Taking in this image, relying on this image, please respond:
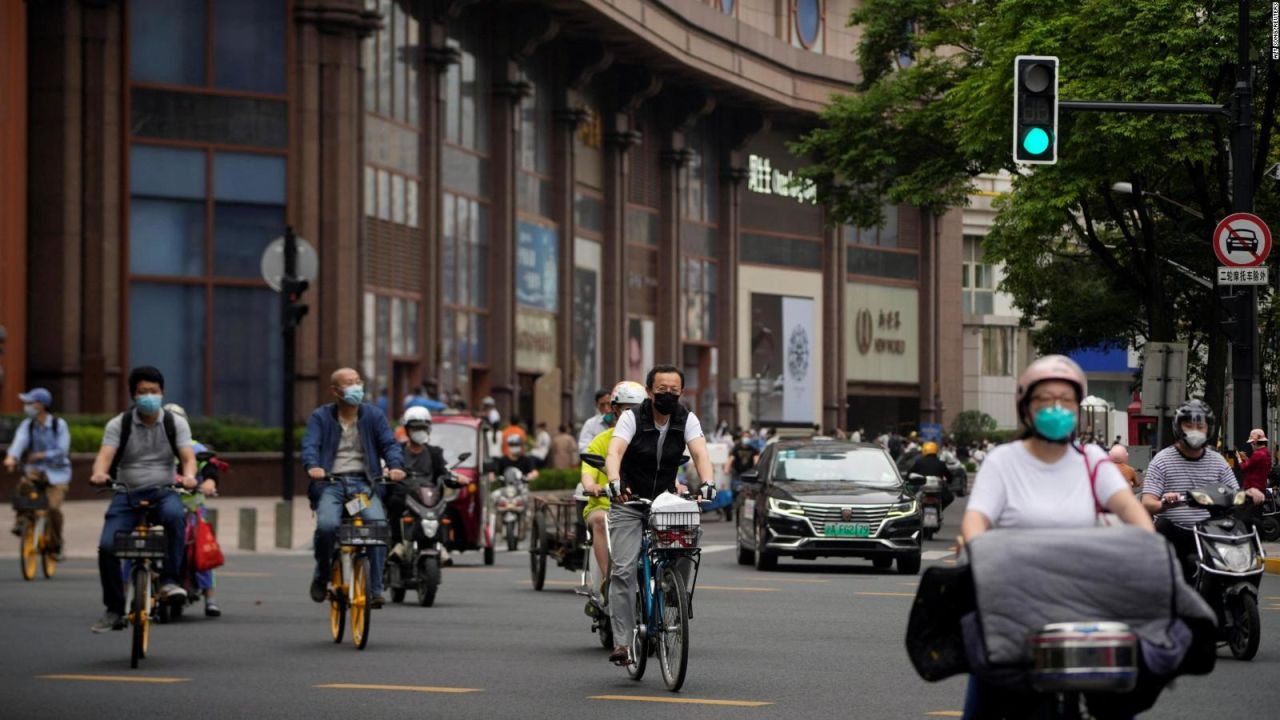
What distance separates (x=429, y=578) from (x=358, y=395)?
4.18 meters

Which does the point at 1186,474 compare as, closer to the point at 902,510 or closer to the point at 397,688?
the point at 397,688

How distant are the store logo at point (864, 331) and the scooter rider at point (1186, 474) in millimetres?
69540

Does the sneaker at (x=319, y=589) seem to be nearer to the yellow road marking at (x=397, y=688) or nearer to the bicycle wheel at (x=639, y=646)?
the yellow road marking at (x=397, y=688)

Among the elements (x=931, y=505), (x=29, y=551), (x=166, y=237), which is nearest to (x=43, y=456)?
(x=29, y=551)

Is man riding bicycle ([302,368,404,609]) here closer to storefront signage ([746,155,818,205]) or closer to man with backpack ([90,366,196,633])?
man with backpack ([90,366,196,633])

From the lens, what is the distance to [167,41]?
43.3 m

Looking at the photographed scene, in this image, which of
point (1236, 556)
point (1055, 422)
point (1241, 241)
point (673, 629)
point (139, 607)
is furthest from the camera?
point (1241, 241)

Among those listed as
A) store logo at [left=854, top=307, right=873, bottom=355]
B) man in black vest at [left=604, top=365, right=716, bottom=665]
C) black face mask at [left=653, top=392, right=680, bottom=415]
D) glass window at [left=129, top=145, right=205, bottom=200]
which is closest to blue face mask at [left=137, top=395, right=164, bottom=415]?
man in black vest at [left=604, top=365, right=716, bottom=665]

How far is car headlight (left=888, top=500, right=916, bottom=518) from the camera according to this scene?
2491cm

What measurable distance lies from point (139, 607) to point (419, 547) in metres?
6.21

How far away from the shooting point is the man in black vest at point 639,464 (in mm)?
12969

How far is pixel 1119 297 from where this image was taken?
170 ft

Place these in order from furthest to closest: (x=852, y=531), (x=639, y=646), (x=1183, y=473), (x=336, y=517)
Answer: (x=852, y=531) < (x=336, y=517) < (x=1183, y=473) < (x=639, y=646)

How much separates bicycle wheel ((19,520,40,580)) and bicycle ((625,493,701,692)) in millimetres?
11872
